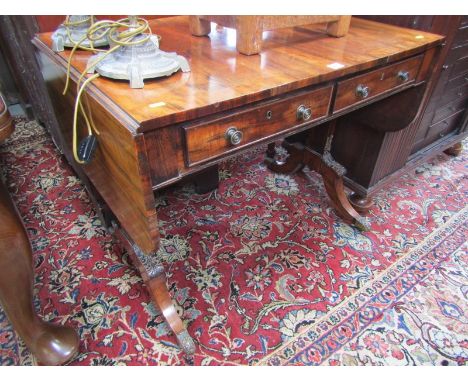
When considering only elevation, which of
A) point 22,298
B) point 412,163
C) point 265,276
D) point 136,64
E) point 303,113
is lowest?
point 265,276

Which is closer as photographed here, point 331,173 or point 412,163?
point 331,173

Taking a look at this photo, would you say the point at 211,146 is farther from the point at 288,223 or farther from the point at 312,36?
the point at 288,223

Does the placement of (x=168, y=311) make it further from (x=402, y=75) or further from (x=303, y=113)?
(x=402, y=75)

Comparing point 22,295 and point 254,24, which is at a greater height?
point 254,24

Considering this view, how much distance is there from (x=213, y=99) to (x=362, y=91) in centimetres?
48

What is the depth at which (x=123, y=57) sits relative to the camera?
2.30 feet

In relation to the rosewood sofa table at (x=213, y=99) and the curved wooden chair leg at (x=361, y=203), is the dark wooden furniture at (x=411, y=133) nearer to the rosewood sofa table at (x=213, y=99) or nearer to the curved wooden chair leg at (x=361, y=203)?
the curved wooden chair leg at (x=361, y=203)

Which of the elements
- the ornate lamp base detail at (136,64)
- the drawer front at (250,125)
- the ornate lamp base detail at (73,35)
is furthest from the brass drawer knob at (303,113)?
the ornate lamp base detail at (73,35)

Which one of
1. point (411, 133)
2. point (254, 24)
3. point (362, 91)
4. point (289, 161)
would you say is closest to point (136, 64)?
point (254, 24)

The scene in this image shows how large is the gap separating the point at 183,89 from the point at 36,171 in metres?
1.40

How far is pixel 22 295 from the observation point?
0.80m

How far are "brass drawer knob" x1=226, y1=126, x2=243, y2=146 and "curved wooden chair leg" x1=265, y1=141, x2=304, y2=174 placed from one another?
2.78ft

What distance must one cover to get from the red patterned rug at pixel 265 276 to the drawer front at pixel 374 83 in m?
0.62

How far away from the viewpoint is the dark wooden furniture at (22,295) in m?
0.74
